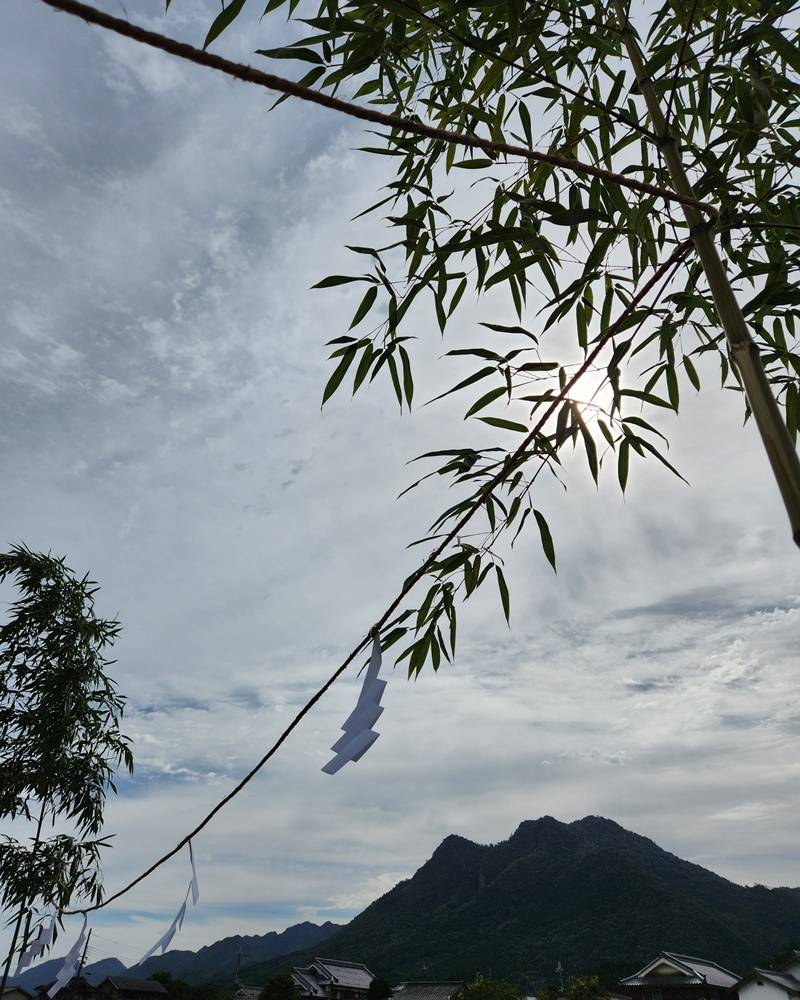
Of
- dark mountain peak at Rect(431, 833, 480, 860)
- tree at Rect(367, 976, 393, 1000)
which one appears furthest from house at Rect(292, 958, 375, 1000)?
dark mountain peak at Rect(431, 833, 480, 860)

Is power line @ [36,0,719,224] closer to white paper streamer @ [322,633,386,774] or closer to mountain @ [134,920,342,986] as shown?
white paper streamer @ [322,633,386,774]

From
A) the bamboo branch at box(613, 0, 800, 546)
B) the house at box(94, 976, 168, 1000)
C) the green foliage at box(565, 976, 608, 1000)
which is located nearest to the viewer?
the bamboo branch at box(613, 0, 800, 546)

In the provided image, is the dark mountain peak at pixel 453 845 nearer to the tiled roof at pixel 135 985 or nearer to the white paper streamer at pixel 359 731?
the tiled roof at pixel 135 985

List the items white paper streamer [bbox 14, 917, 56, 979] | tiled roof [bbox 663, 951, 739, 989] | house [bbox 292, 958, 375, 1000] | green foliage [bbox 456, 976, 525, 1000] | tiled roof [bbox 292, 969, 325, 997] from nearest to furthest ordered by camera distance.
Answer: white paper streamer [bbox 14, 917, 56, 979], green foliage [bbox 456, 976, 525, 1000], tiled roof [bbox 663, 951, 739, 989], tiled roof [bbox 292, 969, 325, 997], house [bbox 292, 958, 375, 1000]

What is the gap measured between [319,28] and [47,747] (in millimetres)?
8691

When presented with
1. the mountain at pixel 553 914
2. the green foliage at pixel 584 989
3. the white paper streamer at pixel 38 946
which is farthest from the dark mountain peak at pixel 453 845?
the white paper streamer at pixel 38 946

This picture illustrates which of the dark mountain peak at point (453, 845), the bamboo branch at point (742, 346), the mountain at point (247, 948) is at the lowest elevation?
the mountain at point (247, 948)

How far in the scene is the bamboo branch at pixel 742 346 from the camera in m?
1.01

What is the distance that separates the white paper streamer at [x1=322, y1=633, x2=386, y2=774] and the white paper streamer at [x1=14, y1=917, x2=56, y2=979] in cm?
323

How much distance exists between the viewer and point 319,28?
1.90 metres

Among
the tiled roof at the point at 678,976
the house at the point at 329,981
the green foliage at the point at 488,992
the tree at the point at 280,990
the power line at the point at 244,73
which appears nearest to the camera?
the power line at the point at 244,73

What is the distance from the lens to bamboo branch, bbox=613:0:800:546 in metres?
1.01

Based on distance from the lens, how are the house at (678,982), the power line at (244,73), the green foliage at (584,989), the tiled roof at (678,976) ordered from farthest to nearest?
1. the tiled roof at (678,976)
2. the house at (678,982)
3. the green foliage at (584,989)
4. the power line at (244,73)

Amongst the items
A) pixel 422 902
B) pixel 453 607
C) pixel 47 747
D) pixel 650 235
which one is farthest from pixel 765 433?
pixel 422 902
